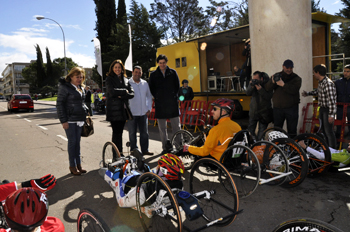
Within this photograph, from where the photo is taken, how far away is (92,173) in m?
5.19

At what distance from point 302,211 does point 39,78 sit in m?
81.6

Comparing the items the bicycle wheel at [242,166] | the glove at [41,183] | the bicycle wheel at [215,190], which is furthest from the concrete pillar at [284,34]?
the glove at [41,183]

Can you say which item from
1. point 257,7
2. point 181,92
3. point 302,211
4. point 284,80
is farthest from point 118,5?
point 302,211

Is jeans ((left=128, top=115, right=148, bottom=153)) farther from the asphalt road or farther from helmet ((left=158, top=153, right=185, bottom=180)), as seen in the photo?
helmet ((left=158, top=153, right=185, bottom=180))

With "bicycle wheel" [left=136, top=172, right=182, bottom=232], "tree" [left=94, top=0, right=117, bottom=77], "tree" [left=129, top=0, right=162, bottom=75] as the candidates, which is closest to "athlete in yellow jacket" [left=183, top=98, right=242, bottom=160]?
"bicycle wheel" [left=136, top=172, right=182, bottom=232]

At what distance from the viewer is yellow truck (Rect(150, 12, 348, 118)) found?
9.91 metres

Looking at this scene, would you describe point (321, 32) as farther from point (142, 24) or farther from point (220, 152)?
point (142, 24)

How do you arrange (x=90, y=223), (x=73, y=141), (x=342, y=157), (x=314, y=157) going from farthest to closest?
(x=73, y=141)
(x=314, y=157)
(x=342, y=157)
(x=90, y=223)

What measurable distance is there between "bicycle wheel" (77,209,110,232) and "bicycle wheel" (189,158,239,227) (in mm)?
1167

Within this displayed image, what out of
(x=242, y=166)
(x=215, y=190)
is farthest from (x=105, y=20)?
(x=215, y=190)

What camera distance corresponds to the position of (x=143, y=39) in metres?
31.6

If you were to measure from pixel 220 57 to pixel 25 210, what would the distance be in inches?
565

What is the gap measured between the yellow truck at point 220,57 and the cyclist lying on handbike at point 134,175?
7.18m

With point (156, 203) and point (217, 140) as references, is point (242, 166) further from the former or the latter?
point (156, 203)
